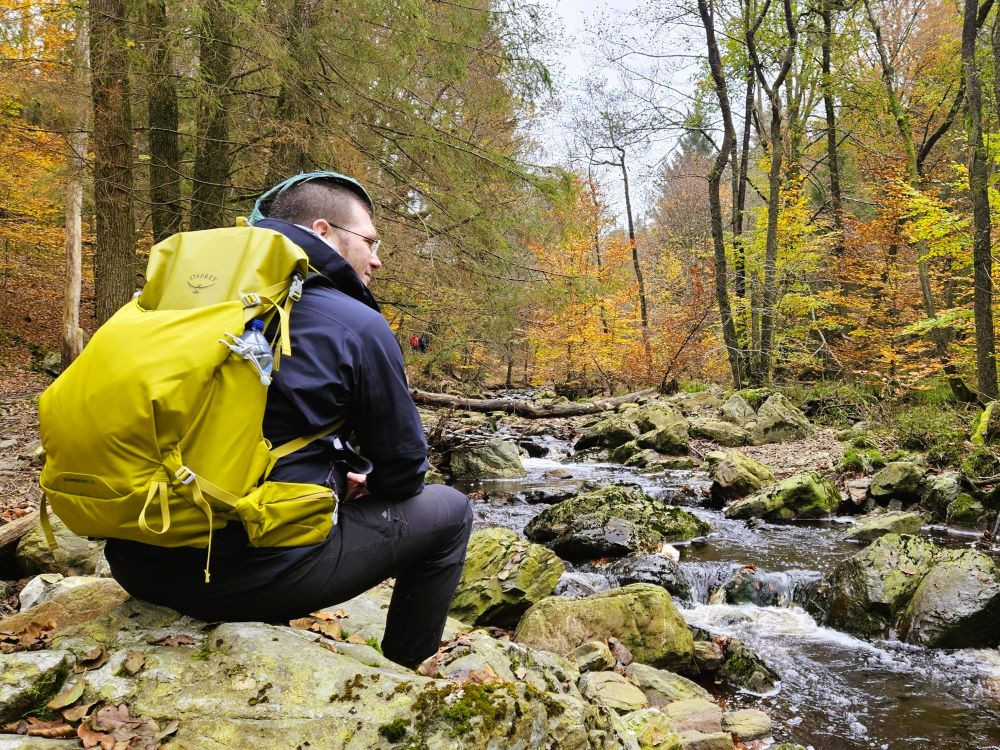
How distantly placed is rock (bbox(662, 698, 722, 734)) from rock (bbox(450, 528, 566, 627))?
1.67 metres

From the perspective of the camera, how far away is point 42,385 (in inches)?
625

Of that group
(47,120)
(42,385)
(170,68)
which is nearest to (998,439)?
(170,68)

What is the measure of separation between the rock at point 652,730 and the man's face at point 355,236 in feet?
7.50

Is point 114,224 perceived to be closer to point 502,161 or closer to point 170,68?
point 170,68

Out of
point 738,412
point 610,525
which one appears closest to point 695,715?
point 610,525

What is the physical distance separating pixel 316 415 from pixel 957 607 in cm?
542

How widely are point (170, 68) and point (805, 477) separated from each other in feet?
29.6

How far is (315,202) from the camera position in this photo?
2391mm

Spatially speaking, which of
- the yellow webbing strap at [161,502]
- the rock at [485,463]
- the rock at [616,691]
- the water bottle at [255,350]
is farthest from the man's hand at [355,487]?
the rock at [485,463]

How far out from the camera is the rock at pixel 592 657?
14.0ft

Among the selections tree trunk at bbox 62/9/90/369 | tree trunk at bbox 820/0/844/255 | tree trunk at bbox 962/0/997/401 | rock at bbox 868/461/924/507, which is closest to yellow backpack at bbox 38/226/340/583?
tree trunk at bbox 62/9/90/369

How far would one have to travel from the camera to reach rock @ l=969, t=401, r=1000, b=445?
8672mm

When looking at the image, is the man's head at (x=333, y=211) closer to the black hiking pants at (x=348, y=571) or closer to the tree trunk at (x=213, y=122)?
the black hiking pants at (x=348, y=571)

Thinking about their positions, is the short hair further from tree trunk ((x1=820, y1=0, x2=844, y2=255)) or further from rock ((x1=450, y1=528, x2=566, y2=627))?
tree trunk ((x1=820, y1=0, x2=844, y2=255))
